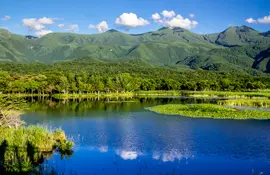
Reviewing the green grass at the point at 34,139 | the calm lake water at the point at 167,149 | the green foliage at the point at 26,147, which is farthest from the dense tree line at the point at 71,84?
the green foliage at the point at 26,147

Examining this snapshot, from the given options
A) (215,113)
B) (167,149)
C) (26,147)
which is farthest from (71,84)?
(26,147)

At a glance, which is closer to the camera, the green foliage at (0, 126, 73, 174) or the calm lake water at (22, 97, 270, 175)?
the green foliage at (0, 126, 73, 174)

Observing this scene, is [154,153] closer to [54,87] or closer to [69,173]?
[69,173]

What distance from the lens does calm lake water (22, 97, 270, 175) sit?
26.1m

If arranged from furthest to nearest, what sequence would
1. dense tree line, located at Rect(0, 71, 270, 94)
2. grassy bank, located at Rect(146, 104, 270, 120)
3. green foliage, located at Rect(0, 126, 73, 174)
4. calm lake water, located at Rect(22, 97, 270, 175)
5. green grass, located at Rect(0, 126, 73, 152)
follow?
dense tree line, located at Rect(0, 71, 270, 94) < grassy bank, located at Rect(146, 104, 270, 120) < green grass, located at Rect(0, 126, 73, 152) < calm lake water, located at Rect(22, 97, 270, 175) < green foliage, located at Rect(0, 126, 73, 174)

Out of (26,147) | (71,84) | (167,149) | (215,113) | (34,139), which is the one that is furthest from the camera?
(71,84)

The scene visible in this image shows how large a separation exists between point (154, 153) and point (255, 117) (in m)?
32.6

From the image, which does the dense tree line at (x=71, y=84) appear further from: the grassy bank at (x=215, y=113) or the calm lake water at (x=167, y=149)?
the calm lake water at (x=167, y=149)

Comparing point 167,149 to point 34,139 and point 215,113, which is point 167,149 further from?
point 215,113

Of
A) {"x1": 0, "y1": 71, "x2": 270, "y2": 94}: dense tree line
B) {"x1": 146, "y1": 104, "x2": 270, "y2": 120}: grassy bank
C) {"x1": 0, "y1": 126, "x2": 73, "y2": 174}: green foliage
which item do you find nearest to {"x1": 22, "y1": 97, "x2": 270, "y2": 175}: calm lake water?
{"x1": 0, "y1": 126, "x2": 73, "y2": 174}: green foliage

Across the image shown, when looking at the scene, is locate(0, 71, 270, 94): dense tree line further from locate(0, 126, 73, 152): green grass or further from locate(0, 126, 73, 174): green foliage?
locate(0, 126, 73, 174): green foliage

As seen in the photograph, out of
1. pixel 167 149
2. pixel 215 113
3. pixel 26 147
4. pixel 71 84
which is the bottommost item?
pixel 167 149

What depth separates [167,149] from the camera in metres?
32.2

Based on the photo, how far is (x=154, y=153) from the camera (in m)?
30.5
